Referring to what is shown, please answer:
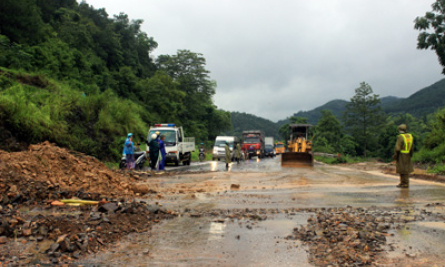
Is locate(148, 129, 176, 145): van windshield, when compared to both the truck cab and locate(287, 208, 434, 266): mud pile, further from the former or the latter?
the truck cab

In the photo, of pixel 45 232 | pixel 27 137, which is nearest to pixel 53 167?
pixel 45 232

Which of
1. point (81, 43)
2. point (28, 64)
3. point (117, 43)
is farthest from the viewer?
point (117, 43)

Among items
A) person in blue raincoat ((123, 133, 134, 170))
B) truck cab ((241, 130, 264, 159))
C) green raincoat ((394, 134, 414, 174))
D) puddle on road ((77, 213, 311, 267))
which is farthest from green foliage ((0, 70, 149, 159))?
truck cab ((241, 130, 264, 159))

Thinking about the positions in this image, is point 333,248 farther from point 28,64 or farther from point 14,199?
point 28,64

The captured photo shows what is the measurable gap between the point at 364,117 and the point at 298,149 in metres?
42.0

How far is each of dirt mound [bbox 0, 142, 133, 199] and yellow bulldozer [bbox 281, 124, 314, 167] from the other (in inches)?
633

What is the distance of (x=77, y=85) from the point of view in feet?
105

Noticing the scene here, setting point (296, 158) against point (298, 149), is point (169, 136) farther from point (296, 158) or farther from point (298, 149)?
point (298, 149)

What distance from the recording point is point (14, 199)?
7.05 meters

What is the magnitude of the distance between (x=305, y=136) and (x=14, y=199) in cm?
2688

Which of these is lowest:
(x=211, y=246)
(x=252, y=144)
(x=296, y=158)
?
(x=211, y=246)

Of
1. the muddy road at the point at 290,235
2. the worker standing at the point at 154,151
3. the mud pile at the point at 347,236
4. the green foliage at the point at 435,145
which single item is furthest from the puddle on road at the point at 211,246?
the green foliage at the point at 435,145

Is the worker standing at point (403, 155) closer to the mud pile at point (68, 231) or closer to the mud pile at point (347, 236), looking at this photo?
the mud pile at point (347, 236)

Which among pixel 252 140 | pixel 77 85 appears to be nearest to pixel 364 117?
pixel 252 140
